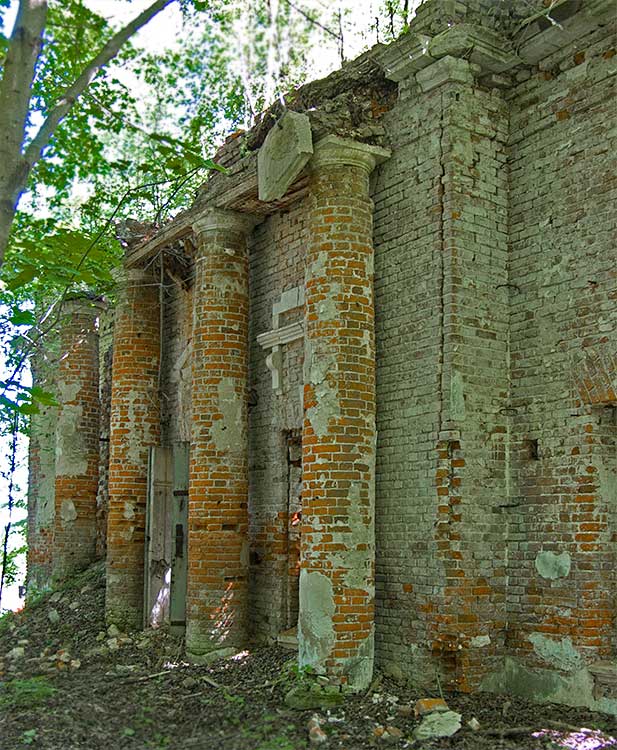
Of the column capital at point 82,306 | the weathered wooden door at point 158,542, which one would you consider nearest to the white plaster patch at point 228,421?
the weathered wooden door at point 158,542

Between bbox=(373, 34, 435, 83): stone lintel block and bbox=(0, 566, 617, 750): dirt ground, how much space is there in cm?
510

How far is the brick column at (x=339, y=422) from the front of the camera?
6953 mm

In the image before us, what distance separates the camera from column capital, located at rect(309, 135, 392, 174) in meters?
7.41

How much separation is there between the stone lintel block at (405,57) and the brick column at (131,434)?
432 centimetres

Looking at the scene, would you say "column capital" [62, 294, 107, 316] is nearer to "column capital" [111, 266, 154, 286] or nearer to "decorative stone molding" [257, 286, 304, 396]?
"column capital" [111, 266, 154, 286]

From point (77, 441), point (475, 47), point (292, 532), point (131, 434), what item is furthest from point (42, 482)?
point (475, 47)

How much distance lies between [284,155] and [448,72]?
1544mm

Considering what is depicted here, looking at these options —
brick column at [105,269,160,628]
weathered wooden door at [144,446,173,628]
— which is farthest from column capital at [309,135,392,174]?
weathered wooden door at [144,446,173,628]

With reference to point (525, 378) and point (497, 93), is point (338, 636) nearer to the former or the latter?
point (525, 378)

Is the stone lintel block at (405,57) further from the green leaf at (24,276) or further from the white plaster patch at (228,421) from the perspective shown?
the green leaf at (24,276)

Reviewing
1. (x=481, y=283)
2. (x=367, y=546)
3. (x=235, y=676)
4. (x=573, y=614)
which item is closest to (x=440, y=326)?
(x=481, y=283)

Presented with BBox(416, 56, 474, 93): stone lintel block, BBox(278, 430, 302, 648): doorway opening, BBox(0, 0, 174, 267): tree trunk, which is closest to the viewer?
BBox(0, 0, 174, 267): tree trunk

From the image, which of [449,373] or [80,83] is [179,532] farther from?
[80,83]

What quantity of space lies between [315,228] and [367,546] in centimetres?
271
